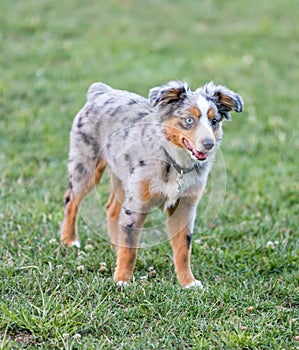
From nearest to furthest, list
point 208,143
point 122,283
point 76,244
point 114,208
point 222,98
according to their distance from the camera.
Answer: point 208,143, point 222,98, point 122,283, point 76,244, point 114,208

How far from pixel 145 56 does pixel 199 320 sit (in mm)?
7179

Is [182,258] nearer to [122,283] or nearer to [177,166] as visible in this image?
[122,283]

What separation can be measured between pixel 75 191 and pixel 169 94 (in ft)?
4.80

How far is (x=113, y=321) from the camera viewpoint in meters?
4.04

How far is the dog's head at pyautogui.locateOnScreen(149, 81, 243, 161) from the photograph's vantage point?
13.5 ft

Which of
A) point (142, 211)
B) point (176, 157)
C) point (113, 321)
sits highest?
point (176, 157)

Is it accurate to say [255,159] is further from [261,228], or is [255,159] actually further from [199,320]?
[199,320]

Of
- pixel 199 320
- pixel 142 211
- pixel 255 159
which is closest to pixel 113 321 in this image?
pixel 199 320

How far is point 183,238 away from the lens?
477 cm

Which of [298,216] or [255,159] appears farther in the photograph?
[255,159]

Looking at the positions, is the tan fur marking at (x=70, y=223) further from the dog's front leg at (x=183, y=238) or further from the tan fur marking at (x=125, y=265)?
the dog's front leg at (x=183, y=238)

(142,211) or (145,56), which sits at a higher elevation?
(142,211)

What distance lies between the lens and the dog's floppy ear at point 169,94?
4.28 meters

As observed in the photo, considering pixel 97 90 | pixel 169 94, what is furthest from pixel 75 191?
pixel 169 94
